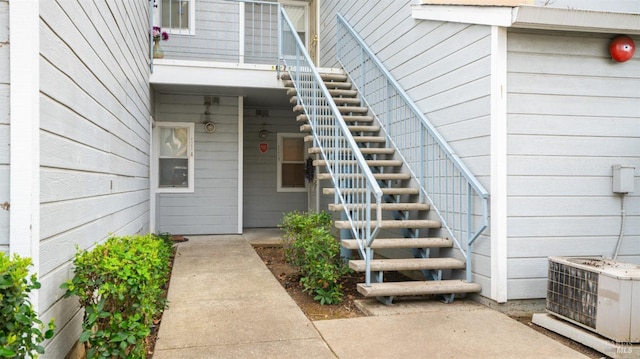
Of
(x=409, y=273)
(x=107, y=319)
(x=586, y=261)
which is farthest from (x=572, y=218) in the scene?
(x=107, y=319)

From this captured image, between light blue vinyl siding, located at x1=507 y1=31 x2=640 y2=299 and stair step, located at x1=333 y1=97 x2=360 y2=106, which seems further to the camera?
stair step, located at x1=333 y1=97 x2=360 y2=106

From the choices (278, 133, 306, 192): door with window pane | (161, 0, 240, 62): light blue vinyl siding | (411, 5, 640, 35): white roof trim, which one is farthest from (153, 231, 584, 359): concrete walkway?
(161, 0, 240, 62): light blue vinyl siding

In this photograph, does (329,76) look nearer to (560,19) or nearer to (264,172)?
(264,172)

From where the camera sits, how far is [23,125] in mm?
1826

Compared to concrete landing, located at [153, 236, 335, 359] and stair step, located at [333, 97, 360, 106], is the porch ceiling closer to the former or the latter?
stair step, located at [333, 97, 360, 106]

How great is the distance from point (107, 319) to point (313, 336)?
52.3 inches

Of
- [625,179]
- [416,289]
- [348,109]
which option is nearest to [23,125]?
[416,289]

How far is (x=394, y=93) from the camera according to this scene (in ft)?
17.8

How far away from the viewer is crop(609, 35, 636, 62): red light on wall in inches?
143

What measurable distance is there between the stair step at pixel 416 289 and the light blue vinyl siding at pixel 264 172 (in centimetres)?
539

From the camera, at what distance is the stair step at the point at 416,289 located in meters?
3.59

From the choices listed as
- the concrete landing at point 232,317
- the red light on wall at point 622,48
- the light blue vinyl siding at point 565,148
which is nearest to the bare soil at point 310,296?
the concrete landing at point 232,317

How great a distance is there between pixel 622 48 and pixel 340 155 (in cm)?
293

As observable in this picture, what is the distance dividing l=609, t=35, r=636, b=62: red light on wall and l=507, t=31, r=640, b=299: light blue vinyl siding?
0.08 m
